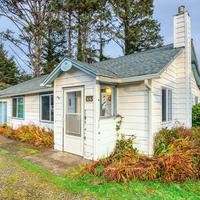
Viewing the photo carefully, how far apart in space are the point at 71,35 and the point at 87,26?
2496 millimetres

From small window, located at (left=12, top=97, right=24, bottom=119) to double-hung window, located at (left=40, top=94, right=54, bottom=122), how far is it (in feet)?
9.01

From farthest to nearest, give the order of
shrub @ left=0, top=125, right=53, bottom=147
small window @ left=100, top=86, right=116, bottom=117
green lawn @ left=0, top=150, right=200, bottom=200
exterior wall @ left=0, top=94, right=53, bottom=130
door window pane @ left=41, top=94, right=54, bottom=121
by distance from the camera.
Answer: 1. exterior wall @ left=0, top=94, right=53, bottom=130
2. door window pane @ left=41, top=94, right=54, bottom=121
3. shrub @ left=0, top=125, right=53, bottom=147
4. small window @ left=100, top=86, right=116, bottom=117
5. green lawn @ left=0, top=150, right=200, bottom=200

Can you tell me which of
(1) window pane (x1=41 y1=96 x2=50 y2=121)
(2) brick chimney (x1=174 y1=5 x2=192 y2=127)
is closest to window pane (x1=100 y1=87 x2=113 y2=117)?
(2) brick chimney (x1=174 y1=5 x2=192 y2=127)

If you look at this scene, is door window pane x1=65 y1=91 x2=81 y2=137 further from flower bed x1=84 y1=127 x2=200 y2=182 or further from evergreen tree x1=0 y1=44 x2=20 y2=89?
evergreen tree x1=0 y1=44 x2=20 y2=89

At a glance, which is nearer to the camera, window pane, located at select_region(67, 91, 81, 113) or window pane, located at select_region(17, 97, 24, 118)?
window pane, located at select_region(67, 91, 81, 113)

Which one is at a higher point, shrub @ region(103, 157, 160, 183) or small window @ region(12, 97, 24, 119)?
small window @ region(12, 97, 24, 119)

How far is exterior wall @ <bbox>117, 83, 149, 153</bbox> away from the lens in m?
7.11

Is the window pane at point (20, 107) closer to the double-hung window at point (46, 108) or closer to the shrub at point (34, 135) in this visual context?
the shrub at point (34, 135)

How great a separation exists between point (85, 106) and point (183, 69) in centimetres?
484

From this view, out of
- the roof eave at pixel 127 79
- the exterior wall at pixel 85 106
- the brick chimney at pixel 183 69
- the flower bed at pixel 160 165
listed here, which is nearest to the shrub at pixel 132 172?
the flower bed at pixel 160 165

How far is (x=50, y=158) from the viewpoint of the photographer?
7.42 meters

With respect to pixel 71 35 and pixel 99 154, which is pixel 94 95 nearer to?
pixel 99 154

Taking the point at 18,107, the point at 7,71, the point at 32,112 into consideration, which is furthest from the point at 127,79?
the point at 7,71

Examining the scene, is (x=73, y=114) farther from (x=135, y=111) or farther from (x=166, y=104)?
(x=166, y=104)
